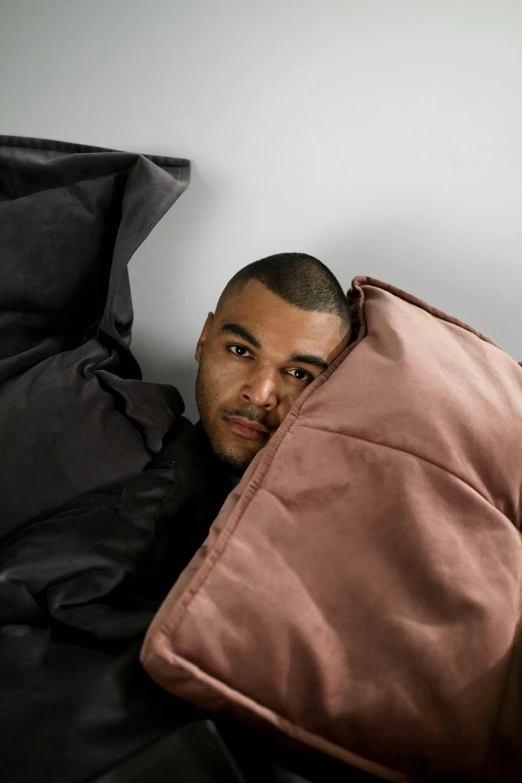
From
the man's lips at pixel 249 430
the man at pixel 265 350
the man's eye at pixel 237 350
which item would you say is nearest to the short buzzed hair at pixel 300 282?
the man at pixel 265 350

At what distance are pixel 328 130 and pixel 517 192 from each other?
0.37 metres

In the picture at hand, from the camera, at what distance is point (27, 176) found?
3.28ft

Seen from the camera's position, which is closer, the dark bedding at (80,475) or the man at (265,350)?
the dark bedding at (80,475)

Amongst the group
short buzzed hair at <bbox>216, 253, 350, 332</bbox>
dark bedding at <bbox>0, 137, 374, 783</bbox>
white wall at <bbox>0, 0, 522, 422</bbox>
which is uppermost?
white wall at <bbox>0, 0, 522, 422</bbox>

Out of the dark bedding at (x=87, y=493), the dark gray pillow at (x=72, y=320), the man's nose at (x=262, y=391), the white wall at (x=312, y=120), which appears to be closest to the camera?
the dark bedding at (x=87, y=493)

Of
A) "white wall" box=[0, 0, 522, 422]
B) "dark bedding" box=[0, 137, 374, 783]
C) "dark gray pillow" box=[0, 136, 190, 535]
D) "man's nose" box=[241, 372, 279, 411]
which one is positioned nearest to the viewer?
"dark bedding" box=[0, 137, 374, 783]

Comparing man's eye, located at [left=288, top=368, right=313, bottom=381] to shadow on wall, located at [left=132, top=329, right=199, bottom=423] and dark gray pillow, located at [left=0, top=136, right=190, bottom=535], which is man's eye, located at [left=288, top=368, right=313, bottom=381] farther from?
shadow on wall, located at [left=132, top=329, right=199, bottom=423]

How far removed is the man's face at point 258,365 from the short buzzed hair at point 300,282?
0.01 metres

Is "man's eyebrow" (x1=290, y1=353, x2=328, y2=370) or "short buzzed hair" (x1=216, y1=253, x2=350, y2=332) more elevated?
"short buzzed hair" (x1=216, y1=253, x2=350, y2=332)

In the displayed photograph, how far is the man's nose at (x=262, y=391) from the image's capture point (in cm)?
97

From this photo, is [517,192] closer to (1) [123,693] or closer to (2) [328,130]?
(2) [328,130]

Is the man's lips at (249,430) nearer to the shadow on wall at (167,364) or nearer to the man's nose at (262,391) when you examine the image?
the man's nose at (262,391)

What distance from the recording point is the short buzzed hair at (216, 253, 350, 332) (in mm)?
1009

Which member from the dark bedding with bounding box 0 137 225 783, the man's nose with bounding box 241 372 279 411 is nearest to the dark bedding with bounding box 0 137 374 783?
the dark bedding with bounding box 0 137 225 783
